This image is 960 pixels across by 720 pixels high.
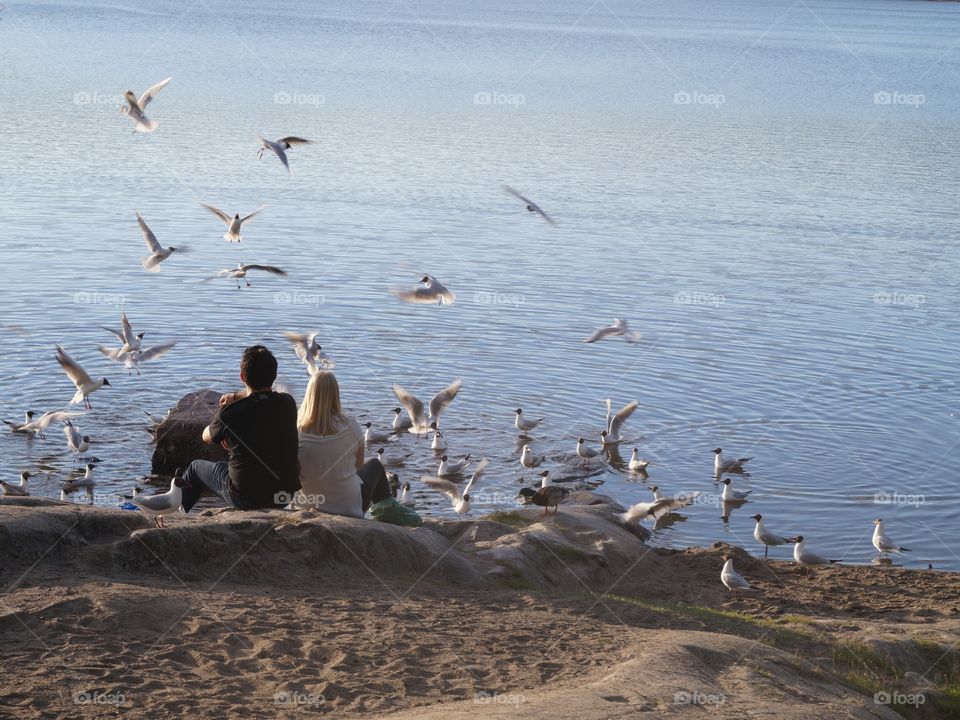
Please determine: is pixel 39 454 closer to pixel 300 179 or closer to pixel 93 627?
pixel 93 627

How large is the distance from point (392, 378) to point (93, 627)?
33.9 ft

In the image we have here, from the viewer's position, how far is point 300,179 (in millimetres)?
33500

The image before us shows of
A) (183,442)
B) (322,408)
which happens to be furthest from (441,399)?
(322,408)

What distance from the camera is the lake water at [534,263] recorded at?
52.0 ft

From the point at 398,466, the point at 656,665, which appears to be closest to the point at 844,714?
the point at 656,665

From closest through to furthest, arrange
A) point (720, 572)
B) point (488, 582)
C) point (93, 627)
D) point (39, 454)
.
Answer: point (93, 627)
point (488, 582)
point (720, 572)
point (39, 454)

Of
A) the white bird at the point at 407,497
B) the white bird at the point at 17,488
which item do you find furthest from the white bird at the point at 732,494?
the white bird at the point at 17,488

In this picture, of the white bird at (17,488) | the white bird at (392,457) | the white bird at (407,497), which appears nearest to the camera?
the white bird at (17,488)

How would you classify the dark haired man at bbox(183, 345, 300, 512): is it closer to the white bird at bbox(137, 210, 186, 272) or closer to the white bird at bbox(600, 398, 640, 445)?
the white bird at bbox(600, 398, 640, 445)

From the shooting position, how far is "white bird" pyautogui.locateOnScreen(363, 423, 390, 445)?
607 inches

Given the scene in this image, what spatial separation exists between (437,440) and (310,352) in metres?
2.40

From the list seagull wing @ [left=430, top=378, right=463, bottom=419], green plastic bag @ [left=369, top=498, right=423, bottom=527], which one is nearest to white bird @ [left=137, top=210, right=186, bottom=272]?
seagull wing @ [left=430, top=378, right=463, bottom=419]

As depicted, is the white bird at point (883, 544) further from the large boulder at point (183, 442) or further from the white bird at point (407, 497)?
the large boulder at point (183, 442)

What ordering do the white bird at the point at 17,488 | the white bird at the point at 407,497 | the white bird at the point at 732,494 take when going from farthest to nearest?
the white bird at the point at 732,494
the white bird at the point at 407,497
the white bird at the point at 17,488
